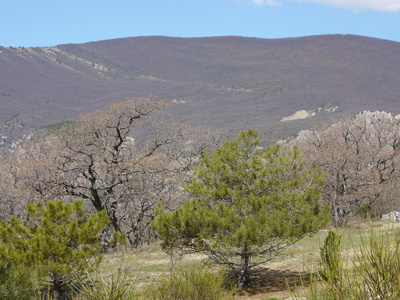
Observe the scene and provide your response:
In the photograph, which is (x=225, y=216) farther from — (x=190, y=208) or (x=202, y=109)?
(x=202, y=109)

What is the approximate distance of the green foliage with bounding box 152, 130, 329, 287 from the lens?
970 cm

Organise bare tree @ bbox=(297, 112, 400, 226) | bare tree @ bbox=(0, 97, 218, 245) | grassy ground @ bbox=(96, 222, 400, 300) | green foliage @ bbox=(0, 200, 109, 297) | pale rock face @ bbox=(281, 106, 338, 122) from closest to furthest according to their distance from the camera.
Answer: green foliage @ bbox=(0, 200, 109, 297) → grassy ground @ bbox=(96, 222, 400, 300) → bare tree @ bbox=(0, 97, 218, 245) → bare tree @ bbox=(297, 112, 400, 226) → pale rock face @ bbox=(281, 106, 338, 122)

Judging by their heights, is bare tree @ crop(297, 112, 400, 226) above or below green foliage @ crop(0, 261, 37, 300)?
below

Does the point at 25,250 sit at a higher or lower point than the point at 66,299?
higher

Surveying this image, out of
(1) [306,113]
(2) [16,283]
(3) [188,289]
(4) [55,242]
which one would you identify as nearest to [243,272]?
(3) [188,289]

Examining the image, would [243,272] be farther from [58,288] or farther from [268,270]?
[58,288]

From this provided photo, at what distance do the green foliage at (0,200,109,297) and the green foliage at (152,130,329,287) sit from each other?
2.10 m

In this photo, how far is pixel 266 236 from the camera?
942 centimetres

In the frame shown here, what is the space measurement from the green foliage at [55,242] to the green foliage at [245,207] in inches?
82.7

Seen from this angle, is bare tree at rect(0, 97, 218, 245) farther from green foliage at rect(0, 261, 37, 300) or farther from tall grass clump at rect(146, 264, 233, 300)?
tall grass clump at rect(146, 264, 233, 300)

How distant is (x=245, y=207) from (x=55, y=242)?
4.79 meters

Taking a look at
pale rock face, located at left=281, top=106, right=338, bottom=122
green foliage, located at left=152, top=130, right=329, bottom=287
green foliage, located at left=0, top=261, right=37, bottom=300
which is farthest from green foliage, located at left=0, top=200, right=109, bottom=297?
pale rock face, located at left=281, top=106, right=338, bottom=122

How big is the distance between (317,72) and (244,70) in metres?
37.9

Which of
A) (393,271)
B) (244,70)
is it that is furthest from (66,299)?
(244,70)
